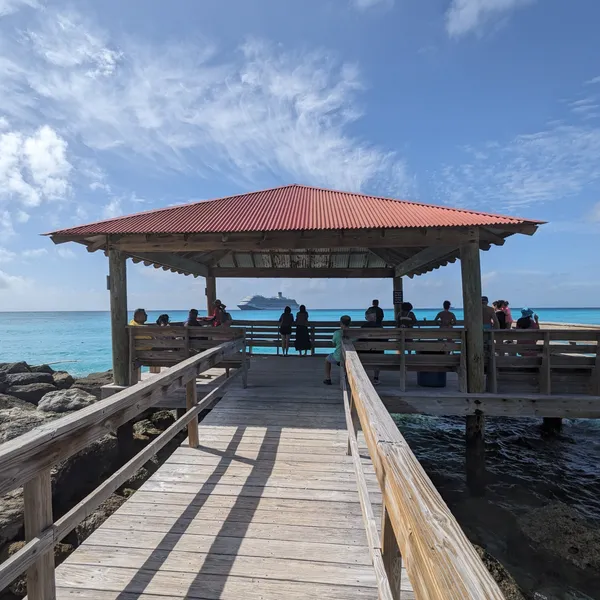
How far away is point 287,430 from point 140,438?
16.6 feet

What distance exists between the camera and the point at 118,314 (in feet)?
25.0

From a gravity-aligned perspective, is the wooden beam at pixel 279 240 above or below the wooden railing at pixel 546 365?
above

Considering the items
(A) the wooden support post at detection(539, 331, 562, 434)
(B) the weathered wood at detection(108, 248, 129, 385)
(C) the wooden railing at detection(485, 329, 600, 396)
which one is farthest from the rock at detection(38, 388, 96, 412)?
(A) the wooden support post at detection(539, 331, 562, 434)

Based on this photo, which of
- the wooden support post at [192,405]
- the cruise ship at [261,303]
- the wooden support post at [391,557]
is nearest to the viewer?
the wooden support post at [391,557]

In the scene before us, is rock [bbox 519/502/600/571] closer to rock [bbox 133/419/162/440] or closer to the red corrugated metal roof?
the red corrugated metal roof

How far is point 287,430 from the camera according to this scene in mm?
4938

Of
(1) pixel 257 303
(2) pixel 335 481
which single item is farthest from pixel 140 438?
(1) pixel 257 303

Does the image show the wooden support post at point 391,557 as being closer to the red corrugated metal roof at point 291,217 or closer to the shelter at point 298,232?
the shelter at point 298,232

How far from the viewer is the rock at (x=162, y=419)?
924cm

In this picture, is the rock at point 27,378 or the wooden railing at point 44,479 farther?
the rock at point 27,378

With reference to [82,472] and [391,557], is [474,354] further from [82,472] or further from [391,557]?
[82,472]

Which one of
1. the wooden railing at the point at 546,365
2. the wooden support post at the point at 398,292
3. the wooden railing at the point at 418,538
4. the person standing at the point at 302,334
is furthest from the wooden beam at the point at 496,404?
the wooden support post at the point at 398,292

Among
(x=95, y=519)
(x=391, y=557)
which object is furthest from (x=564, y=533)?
(x=95, y=519)

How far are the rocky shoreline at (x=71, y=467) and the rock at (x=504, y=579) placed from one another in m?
5.14
